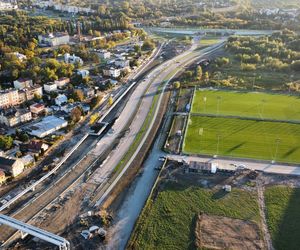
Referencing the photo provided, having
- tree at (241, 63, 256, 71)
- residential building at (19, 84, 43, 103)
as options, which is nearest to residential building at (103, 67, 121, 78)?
residential building at (19, 84, 43, 103)

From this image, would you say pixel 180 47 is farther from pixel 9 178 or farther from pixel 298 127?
pixel 9 178

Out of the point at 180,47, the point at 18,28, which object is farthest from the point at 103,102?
the point at 18,28

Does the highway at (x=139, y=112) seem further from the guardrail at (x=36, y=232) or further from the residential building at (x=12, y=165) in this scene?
the residential building at (x=12, y=165)

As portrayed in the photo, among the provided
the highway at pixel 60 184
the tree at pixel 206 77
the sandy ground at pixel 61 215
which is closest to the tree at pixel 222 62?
the tree at pixel 206 77

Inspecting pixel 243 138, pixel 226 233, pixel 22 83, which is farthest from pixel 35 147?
pixel 243 138

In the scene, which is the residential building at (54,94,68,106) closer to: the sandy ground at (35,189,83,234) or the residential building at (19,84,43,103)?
the residential building at (19,84,43,103)

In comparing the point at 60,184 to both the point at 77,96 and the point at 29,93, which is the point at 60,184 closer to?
the point at 77,96
